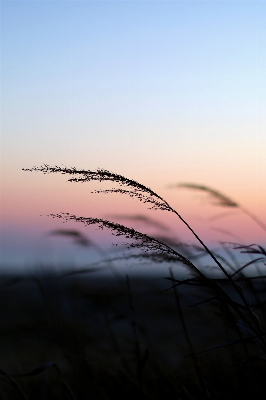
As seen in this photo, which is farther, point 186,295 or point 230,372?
point 230,372

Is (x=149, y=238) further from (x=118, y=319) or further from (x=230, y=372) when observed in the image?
(x=230, y=372)

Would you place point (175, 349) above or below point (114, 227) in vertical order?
below

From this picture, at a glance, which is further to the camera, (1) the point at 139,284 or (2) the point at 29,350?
(2) the point at 29,350

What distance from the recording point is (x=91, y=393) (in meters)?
2.71

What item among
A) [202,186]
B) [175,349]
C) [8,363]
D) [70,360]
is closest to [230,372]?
[70,360]

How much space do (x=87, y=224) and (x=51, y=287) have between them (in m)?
0.93

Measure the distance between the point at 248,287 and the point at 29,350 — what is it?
7.10 m

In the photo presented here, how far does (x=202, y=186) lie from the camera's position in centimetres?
172

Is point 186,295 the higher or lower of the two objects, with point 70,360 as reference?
higher

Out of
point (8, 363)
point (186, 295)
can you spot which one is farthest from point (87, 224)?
point (8, 363)

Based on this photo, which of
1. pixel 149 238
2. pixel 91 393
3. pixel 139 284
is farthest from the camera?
pixel 139 284

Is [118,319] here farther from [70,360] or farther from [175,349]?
[175,349]

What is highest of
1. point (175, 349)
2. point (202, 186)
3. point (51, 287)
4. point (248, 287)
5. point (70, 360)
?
point (202, 186)

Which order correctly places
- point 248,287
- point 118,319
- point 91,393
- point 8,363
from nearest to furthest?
point 118,319
point 248,287
point 91,393
point 8,363
